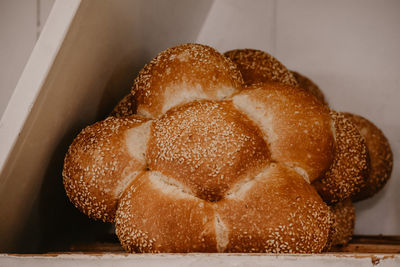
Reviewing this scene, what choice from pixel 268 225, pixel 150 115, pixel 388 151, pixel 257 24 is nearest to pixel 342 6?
pixel 257 24

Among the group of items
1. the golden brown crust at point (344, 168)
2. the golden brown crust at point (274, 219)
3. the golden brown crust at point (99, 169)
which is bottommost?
the golden brown crust at point (99, 169)

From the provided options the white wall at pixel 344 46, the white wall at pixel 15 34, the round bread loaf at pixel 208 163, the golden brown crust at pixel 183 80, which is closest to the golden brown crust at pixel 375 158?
the white wall at pixel 344 46

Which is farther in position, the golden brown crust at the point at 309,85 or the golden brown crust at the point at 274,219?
the golden brown crust at the point at 309,85

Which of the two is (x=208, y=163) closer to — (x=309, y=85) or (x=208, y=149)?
(x=208, y=149)

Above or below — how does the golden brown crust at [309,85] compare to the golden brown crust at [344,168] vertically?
above

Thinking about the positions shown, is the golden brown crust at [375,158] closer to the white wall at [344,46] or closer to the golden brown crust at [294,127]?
the white wall at [344,46]

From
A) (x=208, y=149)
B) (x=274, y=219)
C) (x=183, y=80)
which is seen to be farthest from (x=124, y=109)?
(x=274, y=219)

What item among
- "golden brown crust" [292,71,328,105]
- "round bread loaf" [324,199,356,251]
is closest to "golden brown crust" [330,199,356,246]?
"round bread loaf" [324,199,356,251]
